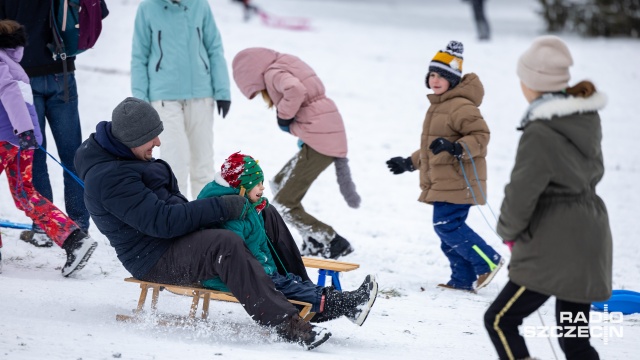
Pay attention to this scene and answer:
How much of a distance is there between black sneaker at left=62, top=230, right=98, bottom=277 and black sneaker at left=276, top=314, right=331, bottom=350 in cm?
171

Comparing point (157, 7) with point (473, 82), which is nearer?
point (473, 82)

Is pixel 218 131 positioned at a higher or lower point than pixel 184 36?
lower

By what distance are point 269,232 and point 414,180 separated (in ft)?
16.6

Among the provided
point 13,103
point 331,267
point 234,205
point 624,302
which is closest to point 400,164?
point 331,267

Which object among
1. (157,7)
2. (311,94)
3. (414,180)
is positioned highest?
(157,7)

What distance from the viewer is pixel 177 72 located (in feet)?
21.8

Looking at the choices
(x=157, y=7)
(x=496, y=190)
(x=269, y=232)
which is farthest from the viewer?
(x=496, y=190)

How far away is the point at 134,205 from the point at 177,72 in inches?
94.0

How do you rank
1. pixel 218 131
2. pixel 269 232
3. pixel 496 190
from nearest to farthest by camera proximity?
pixel 269 232
pixel 496 190
pixel 218 131

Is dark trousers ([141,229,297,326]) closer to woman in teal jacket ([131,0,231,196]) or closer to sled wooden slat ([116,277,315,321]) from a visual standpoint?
sled wooden slat ([116,277,315,321])

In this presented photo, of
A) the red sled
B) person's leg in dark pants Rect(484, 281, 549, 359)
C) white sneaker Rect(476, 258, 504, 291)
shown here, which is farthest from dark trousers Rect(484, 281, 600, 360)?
the red sled

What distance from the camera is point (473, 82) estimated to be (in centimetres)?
606

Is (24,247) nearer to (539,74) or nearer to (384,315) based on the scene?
(384,315)

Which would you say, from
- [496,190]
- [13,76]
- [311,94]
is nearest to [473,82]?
[311,94]
